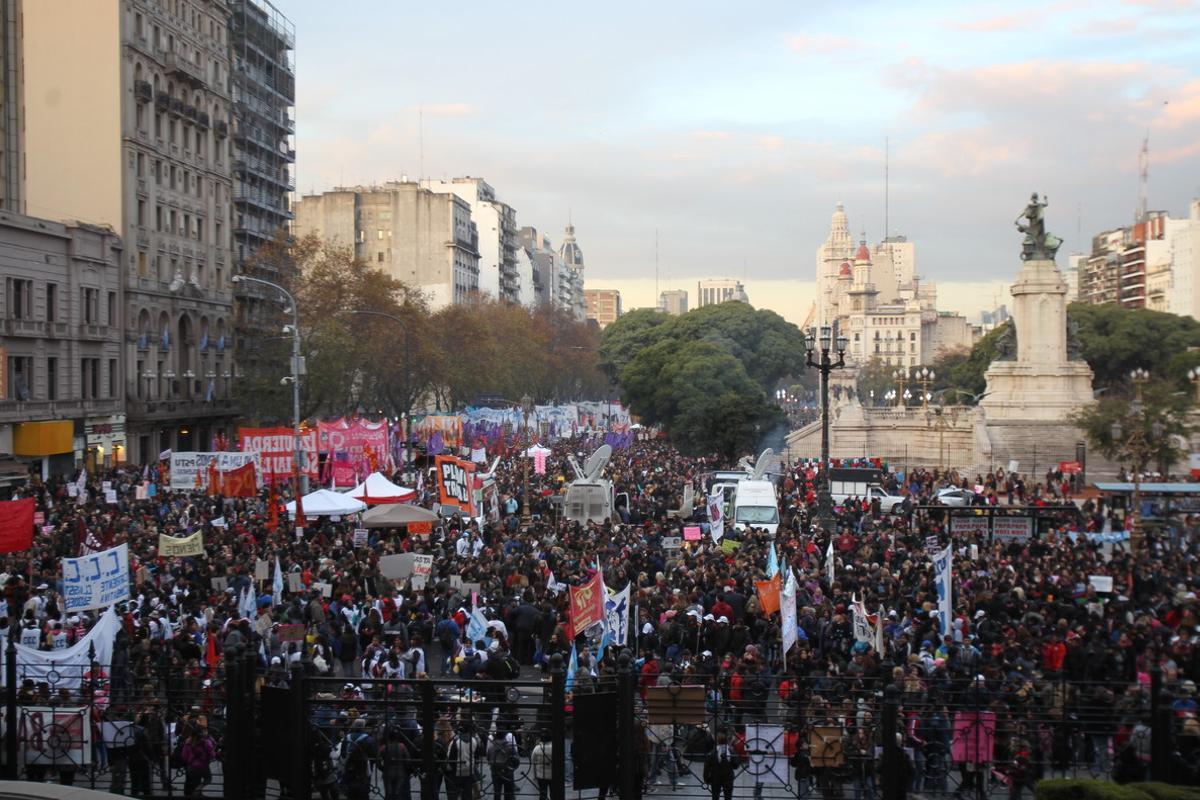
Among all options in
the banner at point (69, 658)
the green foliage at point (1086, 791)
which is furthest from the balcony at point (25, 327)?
the green foliage at point (1086, 791)

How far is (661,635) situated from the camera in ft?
55.2

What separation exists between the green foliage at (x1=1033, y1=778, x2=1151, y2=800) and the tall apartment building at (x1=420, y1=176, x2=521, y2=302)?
11836 centimetres

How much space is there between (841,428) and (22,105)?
40951 millimetres

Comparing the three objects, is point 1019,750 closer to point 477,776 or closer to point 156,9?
point 477,776

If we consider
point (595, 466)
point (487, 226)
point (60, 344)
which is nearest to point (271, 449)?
point (595, 466)

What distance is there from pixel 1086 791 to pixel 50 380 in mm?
43273

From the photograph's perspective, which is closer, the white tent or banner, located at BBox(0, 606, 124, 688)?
banner, located at BBox(0, 606, 124, 688)

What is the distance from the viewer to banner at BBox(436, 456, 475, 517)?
2589 cm

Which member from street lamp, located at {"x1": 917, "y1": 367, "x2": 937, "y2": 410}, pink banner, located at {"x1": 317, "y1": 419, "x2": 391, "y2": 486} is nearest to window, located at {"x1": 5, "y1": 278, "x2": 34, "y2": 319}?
pink banner, located at {"x1": 317, "y1": 419, "x2": 391, "y2": 486}

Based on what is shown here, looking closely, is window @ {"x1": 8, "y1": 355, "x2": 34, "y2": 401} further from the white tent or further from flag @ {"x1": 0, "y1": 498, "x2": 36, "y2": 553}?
flag @ {"x1": 0, "y1": 498, "x2": 36, "y2": 553}

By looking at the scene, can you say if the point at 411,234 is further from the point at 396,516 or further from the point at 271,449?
the point at 396,516

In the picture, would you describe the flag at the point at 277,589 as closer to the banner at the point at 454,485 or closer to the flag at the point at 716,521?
the banner at the point at 454,485

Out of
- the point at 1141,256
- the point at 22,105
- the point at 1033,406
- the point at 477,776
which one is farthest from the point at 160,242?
the point at 1141,256

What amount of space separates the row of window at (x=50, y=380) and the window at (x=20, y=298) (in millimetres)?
1485
